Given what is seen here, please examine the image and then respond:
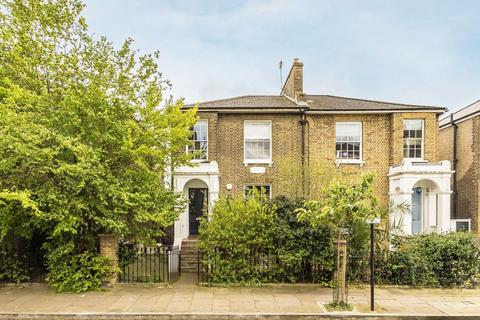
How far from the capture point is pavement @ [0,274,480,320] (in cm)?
730

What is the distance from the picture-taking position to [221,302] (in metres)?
8.06

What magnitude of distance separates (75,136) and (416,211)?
15.1m

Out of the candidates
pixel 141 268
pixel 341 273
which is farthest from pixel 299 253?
pixel 141 268

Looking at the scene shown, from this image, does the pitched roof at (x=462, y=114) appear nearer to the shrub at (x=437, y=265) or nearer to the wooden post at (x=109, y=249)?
the shrub at (x=437, y=265)

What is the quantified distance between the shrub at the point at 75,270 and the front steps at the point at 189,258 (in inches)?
123

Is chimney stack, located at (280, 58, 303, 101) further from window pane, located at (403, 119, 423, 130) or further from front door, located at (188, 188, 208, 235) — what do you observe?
front door, located at (188, 188, 208, 235)

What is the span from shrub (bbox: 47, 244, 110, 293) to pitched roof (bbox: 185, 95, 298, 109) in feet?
26.6

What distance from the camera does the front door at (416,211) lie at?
50.6 ft

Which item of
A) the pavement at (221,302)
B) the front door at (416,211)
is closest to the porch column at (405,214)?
the front door at (416,211)

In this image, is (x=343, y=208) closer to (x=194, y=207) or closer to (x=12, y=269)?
(x=194, y=207)

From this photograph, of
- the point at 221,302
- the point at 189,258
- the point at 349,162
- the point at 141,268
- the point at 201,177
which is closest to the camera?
the point at 221,302

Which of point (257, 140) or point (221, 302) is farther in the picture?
point (257, 140)

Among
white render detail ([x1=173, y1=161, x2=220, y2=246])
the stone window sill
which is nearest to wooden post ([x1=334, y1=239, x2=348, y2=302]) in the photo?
white render detail ([x1=173, y1=161, x2=220, y2=246])

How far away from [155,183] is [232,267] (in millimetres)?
3392
